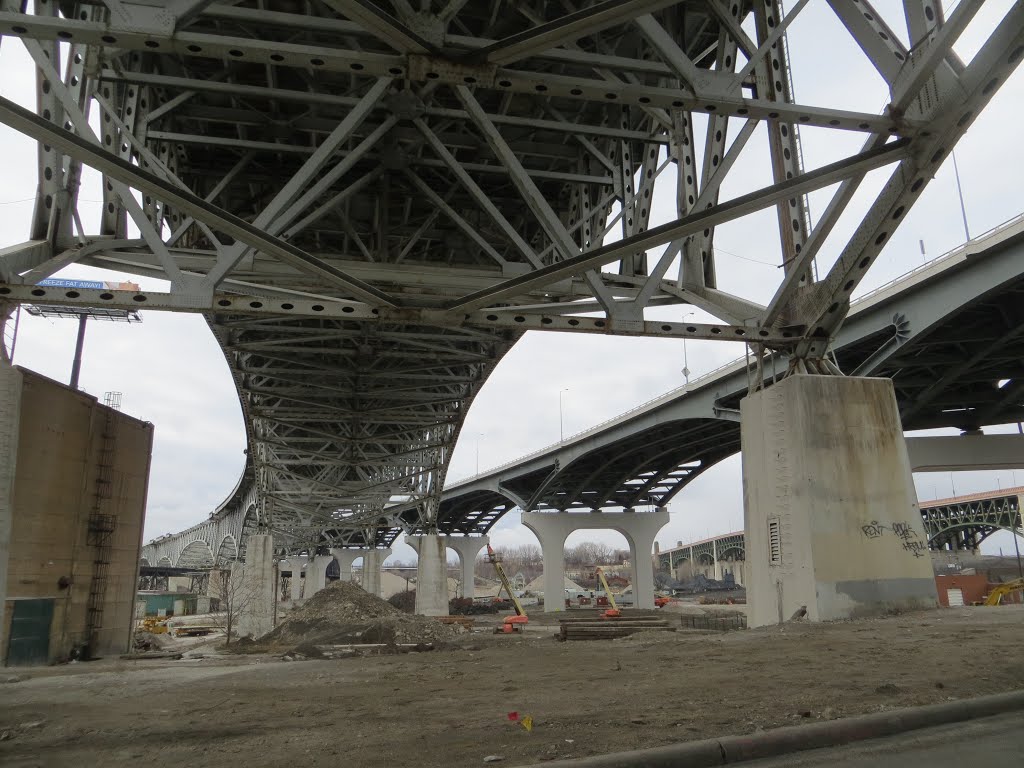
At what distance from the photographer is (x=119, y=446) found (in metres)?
19.0

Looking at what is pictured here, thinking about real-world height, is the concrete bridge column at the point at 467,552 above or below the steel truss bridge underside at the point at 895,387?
below

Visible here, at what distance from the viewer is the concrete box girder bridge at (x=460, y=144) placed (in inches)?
295

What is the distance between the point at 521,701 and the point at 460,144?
9833mm

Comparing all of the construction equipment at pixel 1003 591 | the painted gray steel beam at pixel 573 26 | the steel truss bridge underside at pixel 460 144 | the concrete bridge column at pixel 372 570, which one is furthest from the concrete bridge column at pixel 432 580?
the painted gray steel beam at pixel 573 26

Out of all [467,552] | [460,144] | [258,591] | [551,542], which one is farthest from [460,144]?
[467,552]

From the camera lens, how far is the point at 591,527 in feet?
235

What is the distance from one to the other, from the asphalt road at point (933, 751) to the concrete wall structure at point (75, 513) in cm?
1387

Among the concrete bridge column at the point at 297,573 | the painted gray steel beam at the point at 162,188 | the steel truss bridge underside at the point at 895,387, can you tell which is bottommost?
the concrete bridge column at the point at 297,573

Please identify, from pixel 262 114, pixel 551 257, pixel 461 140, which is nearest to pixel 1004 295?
pixel 551 257

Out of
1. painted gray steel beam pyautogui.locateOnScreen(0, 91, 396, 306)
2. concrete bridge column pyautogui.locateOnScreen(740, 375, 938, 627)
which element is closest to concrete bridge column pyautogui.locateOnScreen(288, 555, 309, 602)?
concrete bridge column pyautogui.locateOnScreen(740, 375, 938, 627)

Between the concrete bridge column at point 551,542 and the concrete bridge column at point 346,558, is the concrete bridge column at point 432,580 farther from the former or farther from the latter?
the concrete bridge column at point 346,558

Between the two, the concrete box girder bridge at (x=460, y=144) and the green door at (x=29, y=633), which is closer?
the concrete box girder bridge at (x=460, y=144)

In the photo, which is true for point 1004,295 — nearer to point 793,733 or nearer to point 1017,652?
point 1017,652

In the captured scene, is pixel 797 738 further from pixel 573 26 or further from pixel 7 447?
pixel 7 447
